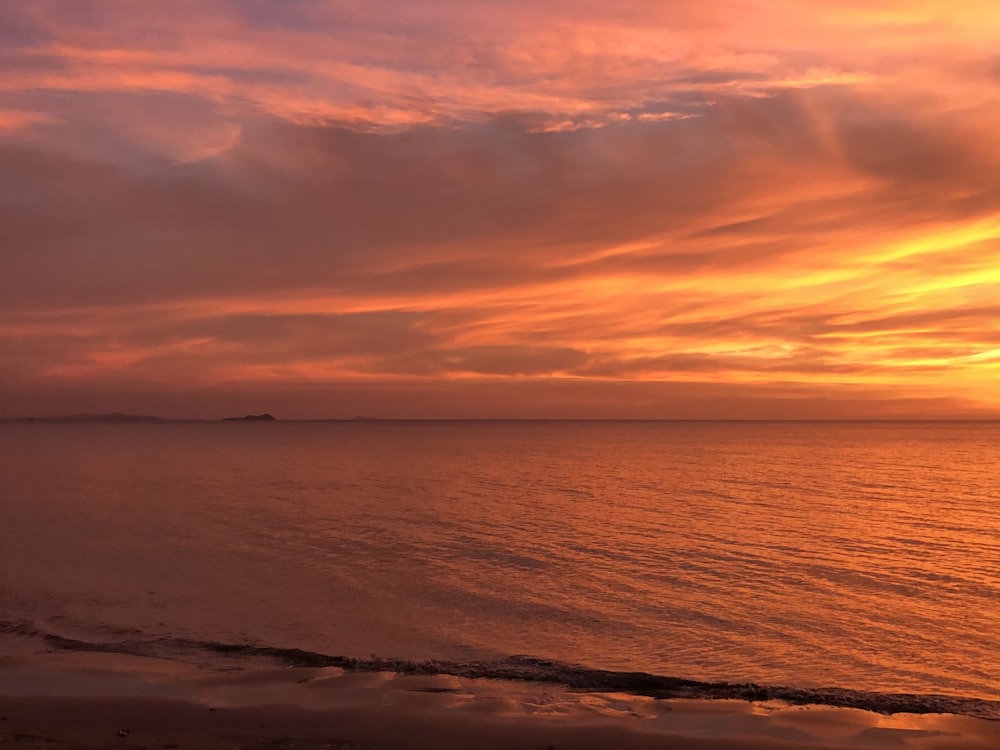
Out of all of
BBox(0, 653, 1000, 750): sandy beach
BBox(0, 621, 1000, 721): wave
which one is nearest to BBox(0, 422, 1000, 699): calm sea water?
BBox(0, 621, 1000, 721): wave

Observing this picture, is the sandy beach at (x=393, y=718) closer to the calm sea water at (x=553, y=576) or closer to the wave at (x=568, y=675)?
the wave at (x=568, y=675)

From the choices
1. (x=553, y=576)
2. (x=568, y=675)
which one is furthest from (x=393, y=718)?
(x=553, y=576)

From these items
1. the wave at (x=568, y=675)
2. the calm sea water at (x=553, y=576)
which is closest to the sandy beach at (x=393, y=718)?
the wave at (x=568, y=675)

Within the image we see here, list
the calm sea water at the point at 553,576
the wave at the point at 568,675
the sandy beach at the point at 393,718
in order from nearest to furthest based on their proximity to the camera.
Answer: the sandy beach at the point at 393,718
the wave at the point at 568,675
the calm sea water at the point at 553,576

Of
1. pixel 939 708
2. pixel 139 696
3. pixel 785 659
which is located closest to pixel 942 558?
pixel 785 659

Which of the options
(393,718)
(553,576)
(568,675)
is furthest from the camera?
(553,576)

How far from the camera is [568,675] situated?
17.5 metres

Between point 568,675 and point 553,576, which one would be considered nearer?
point 568,675

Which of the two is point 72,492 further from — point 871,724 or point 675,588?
point 871,724

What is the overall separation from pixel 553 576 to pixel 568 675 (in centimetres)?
1102

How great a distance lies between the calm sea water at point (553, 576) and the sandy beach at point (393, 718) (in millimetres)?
2627

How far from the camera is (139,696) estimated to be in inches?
613

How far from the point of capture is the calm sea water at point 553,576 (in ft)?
64.8

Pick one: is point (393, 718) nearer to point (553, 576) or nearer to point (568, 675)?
point (568, 675)
